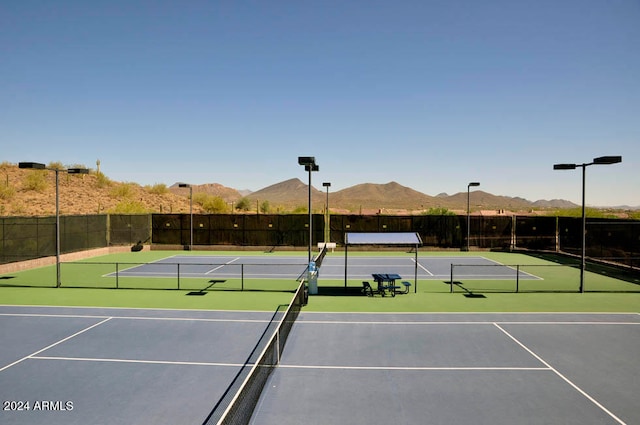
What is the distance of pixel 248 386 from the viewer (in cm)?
771

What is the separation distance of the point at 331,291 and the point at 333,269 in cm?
743

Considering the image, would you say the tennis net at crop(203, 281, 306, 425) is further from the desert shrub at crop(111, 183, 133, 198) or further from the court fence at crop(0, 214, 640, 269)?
the desert shrub at crop(111, 183, 133, 198)

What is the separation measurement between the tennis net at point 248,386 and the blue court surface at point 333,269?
34.0ft

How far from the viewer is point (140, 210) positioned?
53.0 metres

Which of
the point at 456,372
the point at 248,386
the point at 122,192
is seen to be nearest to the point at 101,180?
the point at 122,192

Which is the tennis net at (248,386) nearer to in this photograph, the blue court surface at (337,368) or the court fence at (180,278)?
the blue court surface at (337,368)

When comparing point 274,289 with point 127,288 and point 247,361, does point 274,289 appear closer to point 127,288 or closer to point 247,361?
point 127,288

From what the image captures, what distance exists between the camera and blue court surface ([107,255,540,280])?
2472cm

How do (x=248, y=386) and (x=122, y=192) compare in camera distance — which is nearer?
(x=248, y=386)

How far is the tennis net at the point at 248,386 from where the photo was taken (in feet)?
22.5

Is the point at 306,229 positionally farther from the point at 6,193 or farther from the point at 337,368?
the point at 6,193

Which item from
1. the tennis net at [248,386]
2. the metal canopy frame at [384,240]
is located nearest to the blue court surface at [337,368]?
the tennis net at [248,386]

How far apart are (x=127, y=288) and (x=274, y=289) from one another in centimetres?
724

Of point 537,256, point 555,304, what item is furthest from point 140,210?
point 555,304
